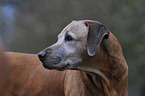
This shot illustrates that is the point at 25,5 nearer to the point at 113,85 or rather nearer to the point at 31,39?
the point at 31,39

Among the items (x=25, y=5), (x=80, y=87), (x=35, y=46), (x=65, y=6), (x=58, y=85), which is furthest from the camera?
(x=25, y=5)

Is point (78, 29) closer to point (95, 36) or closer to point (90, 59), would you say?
point (95, 36)

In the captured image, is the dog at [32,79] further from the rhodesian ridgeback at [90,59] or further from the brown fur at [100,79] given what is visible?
the rhodesian ridgeback at [90,59]

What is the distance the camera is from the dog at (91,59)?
7.20ft

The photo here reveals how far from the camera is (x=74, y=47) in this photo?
2219 mm

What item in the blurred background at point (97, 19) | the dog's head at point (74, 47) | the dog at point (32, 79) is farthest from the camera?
the blurred background at point (97, 19)

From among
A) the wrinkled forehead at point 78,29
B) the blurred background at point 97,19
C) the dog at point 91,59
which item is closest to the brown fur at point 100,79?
the dog at point 91,59

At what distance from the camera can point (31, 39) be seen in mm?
9734

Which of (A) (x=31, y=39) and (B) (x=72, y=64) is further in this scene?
(A) (x=31, y=39)

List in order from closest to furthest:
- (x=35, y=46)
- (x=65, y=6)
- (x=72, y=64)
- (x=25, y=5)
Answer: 1. (x=72, y=64)
2. (x=35, y=46)
3. (x=65, y=6)
4. (x=25, y=5)

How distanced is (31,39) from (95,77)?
307 inches

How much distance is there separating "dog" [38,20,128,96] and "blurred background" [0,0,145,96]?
704 cm

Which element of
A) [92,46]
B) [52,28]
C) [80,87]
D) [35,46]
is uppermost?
[92,46]

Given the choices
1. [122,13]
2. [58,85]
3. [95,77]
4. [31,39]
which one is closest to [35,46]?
[31,39]
